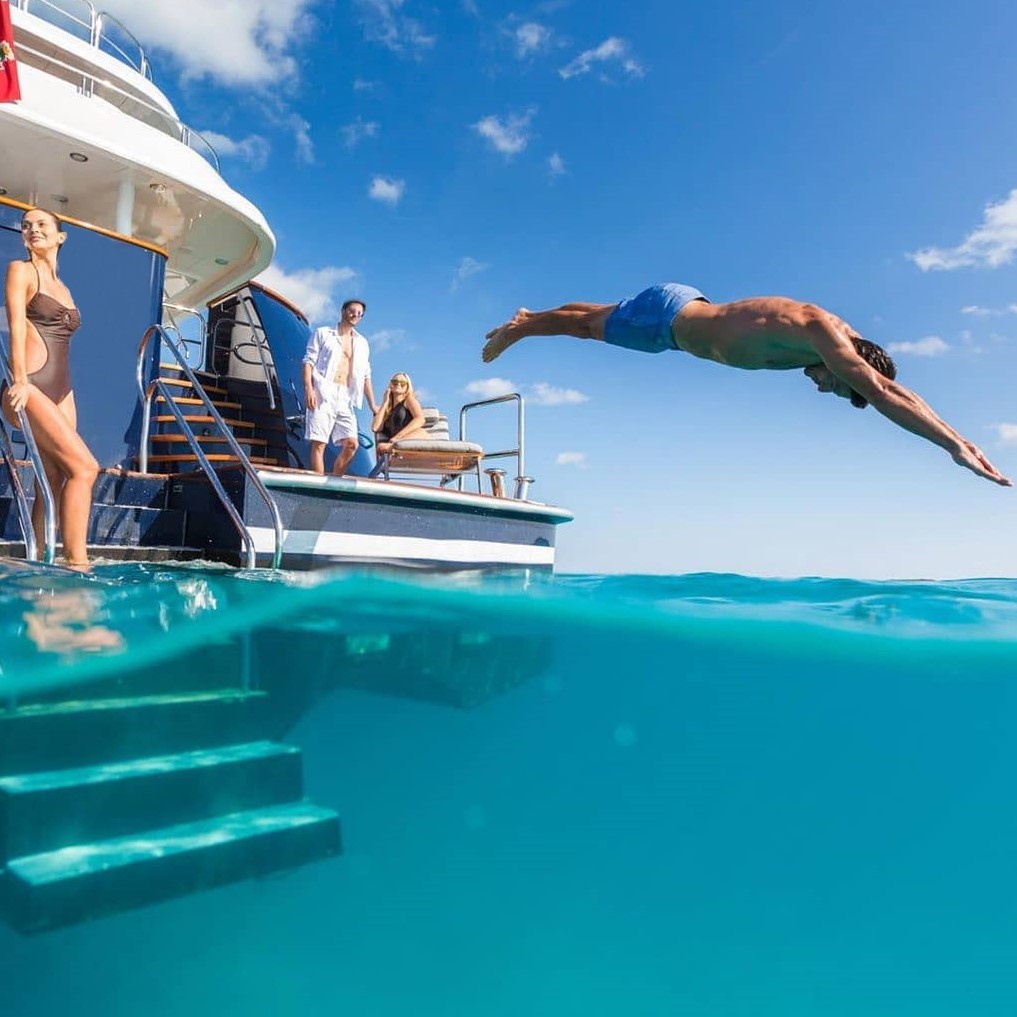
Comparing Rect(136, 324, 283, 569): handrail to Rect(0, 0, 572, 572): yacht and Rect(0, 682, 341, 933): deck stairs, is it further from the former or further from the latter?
Rect(0, 682, 341, 933): deck stairs

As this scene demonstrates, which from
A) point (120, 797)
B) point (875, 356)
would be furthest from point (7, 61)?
point (875, 356)

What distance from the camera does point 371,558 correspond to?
7441 mm

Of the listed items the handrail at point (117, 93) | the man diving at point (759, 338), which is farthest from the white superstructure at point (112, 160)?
the man diving at point (759, 338)

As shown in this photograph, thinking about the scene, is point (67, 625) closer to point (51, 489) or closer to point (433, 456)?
point (51, 489)

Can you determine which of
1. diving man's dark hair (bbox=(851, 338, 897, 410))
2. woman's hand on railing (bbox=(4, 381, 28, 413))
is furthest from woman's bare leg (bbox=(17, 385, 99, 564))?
diving man's dark hair (bbox=(851, 338, 897, 410))

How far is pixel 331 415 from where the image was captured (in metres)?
7.91

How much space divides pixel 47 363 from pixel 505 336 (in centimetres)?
318

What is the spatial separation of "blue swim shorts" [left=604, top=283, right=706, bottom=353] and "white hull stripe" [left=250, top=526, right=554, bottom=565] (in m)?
2.94

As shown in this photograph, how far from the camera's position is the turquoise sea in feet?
14.7

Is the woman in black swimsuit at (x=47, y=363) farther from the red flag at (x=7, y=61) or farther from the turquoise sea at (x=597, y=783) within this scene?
the red flag at (x=7, y=61)

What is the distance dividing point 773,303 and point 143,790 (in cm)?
433

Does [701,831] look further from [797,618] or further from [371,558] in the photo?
[371,558]

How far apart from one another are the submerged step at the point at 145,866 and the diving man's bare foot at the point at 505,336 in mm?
3554

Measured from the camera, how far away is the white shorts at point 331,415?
7820mm
